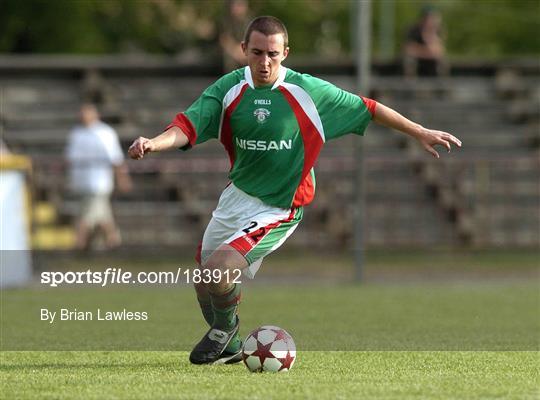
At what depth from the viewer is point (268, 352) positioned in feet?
26.0

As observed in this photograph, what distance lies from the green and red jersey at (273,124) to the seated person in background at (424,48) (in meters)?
13.9

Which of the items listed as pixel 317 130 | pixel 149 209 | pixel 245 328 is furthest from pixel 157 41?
pixel 317 130

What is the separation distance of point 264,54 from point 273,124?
447 mm

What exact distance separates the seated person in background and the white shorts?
555 inches

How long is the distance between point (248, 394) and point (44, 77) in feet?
58.7

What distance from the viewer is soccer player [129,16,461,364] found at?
323 inches

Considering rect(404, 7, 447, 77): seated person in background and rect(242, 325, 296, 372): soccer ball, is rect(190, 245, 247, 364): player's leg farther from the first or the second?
rect(404, 7, 447, 77): seated person in background

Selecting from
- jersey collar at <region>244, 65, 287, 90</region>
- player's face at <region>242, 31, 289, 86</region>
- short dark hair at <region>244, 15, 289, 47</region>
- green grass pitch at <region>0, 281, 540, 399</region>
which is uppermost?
short dark hair at <region>244, 15, 289, 47</region>

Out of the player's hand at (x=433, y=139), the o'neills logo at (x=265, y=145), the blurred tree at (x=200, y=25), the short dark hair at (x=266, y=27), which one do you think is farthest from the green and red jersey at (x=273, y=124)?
the blurred tree at (x=200, y=25)

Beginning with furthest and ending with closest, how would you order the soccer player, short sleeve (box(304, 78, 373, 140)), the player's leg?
short sleeve (box(304, 78, 373, 140)) → the soccer player → the player's leg

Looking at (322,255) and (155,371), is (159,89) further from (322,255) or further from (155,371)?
(155,371)

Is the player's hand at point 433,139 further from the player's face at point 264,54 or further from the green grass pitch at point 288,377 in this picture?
the green grass pitch at point 288,377

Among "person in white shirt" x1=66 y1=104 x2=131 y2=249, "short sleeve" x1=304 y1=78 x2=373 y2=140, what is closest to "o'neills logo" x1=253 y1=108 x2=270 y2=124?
"short sleeve" x1=304 y1=78 x2=373 y2=140

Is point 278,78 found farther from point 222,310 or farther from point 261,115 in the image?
point 222,310
